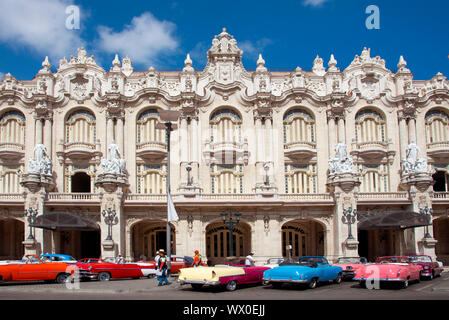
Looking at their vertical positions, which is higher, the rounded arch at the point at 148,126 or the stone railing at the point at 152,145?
the rounded arch at the point at 148,126

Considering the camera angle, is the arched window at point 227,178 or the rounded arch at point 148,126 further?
the rounded arch at point 148,126

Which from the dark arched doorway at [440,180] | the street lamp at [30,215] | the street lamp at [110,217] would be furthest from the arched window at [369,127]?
the street lamp at [30,215]

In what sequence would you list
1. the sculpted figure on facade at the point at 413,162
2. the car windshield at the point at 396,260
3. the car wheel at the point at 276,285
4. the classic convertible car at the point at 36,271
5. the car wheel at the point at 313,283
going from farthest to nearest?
the sculpted figure on facade at the point at 413,162
the car windshield at the point at 396,260
the classic convertible car at the point at 36,271
the car wheel at the point at 276,285
the car wheel at the point at 313,283

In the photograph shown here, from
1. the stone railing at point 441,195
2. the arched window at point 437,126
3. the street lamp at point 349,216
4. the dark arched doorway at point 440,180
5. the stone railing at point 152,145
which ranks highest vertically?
the arched window at point 437,126

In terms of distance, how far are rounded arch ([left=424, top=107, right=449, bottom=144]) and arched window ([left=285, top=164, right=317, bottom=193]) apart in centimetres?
984

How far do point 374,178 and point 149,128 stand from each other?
18.3 m

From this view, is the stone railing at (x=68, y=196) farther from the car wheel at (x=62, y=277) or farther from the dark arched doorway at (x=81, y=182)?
the car wheel at (x=62, y=277)

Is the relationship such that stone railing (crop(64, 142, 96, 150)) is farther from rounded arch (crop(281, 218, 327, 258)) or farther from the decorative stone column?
the decorative stone column

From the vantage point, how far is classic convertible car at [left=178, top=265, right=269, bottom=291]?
16812 mm

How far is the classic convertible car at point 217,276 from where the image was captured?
55.2 ft

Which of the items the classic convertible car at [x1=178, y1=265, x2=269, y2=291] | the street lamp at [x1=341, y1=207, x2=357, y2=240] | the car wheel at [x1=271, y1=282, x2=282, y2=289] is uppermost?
the street lamp at [x1=341, y1=207, x2=357, y2=240]

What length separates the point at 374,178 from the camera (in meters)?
38.3

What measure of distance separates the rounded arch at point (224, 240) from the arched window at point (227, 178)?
2.63 m

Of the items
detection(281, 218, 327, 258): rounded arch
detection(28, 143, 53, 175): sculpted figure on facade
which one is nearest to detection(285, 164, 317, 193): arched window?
detection(281, 218, 327, 258): rounded arch
